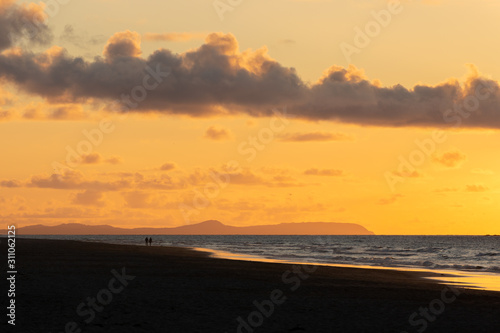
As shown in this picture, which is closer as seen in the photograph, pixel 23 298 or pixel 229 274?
pixel 23 298

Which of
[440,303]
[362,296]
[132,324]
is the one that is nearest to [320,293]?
[362,296]

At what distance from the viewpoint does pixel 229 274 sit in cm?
3697

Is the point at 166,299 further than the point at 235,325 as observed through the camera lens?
Yes

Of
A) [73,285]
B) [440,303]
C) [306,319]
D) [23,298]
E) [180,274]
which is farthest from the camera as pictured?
[180,274]

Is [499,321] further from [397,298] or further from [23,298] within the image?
[23,298]

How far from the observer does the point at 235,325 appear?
18.6m

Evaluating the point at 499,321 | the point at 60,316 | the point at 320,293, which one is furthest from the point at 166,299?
the point at 499,321

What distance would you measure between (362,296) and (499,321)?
671 centimetres

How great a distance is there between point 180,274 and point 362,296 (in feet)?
42.1

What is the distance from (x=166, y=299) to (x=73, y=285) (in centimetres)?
594

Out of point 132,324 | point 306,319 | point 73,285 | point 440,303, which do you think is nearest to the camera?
point 132,324

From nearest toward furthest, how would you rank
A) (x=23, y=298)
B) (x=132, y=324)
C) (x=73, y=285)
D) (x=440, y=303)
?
(x=132, y=324)
(x=23, y=298)
(x=440, y=303)
(x=73, y=285)

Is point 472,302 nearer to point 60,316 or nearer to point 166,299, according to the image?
Answer: point 166,299

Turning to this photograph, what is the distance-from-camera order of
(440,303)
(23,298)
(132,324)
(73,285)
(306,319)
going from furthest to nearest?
(73,285)
(440,303)
(23,298)
(306,319)
(132,324)
